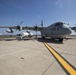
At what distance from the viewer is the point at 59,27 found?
61.9 ft

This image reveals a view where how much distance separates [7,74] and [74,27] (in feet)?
110

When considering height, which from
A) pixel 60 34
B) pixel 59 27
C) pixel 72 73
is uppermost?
pixel 59 27

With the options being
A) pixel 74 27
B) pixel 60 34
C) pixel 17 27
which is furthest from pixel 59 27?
pixel 74 27

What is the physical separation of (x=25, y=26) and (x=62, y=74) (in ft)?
93.5

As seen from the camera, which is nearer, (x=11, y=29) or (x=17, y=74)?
(x=17, y=74)

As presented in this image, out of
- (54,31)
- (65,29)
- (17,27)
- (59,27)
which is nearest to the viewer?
(65,29)

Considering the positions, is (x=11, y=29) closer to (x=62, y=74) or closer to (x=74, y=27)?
(x=74, y=27)

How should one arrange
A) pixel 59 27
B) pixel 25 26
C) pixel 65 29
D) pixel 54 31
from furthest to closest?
pixel 25 26 < pixel 54 31 < pixel 59 27 < pixel 65 29

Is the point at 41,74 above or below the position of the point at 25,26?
below

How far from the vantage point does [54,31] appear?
813 inches

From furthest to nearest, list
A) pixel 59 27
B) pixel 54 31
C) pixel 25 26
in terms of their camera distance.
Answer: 1. pixel 25 26
2. pixel 54 31
3. pixel 59 27

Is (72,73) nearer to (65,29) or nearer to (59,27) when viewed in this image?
(65,29)

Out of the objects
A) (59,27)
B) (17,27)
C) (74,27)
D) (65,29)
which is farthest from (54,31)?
(74,27)

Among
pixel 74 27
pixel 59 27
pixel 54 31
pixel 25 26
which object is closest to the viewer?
pixel 59 27
